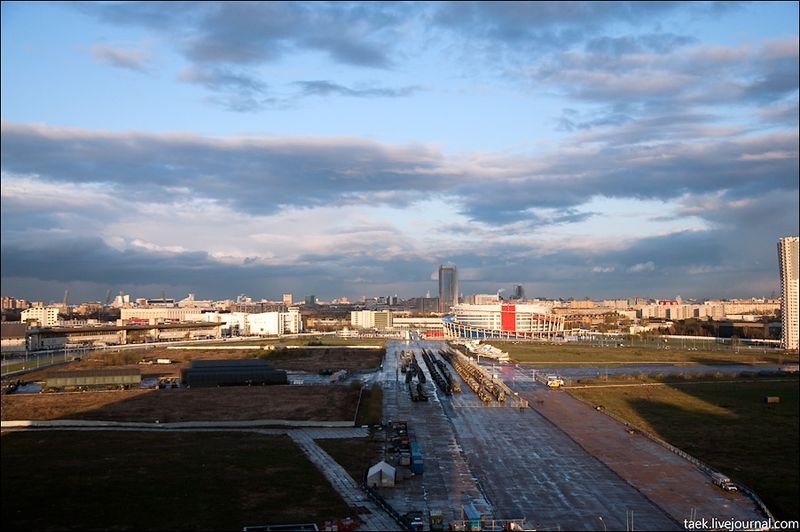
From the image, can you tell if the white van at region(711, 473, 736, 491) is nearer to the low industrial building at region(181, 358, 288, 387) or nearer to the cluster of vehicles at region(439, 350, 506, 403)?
the cluster of vehicles at region(439, 350, 506, 403)

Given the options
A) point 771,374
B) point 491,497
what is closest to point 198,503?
point 491,497

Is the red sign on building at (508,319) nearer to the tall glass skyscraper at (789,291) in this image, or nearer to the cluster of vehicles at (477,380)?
the tall glass skyscraper at (789,291)

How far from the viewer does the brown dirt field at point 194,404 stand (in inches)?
1235

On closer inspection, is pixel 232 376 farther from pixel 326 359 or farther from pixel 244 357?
pixel 244 357

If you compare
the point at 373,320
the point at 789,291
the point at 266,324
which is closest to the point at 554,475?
Result: the point at 789,291

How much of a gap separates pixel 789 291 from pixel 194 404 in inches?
2781

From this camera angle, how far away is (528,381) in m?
45.2

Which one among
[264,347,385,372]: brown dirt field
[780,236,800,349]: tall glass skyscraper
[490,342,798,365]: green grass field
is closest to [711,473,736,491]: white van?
[264,347,385,372]: brown dirt field

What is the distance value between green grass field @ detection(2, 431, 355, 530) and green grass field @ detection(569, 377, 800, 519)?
12.0 metres

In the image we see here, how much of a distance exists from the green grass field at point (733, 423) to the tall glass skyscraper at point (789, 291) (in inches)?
1488

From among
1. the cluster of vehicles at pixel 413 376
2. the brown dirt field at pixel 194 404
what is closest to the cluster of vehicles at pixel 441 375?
the cluster of vehicles at pixel 413 376

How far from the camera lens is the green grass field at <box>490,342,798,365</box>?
5888 centimetres

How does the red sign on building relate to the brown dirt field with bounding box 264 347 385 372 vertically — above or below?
above

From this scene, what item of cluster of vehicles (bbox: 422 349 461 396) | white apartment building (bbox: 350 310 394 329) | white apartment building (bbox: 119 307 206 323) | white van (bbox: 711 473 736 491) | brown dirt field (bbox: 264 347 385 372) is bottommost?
white van (bbox: 711 473 736 491)
